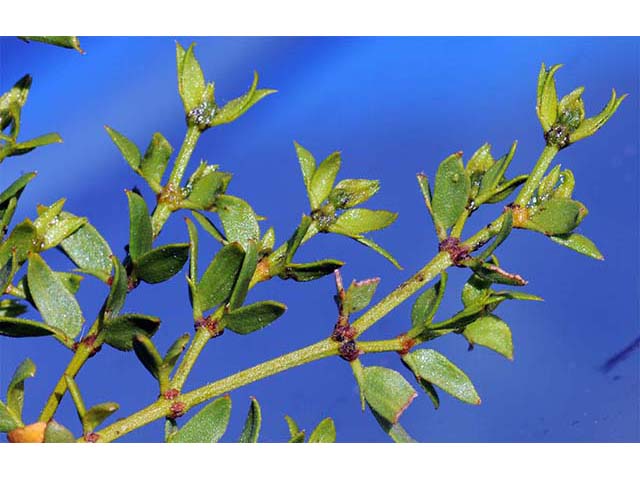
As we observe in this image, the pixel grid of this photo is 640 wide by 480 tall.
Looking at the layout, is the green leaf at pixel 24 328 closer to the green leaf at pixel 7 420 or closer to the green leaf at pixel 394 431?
the green leaf at pixel 7 420

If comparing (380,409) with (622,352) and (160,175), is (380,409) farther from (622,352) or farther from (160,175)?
(622,352)

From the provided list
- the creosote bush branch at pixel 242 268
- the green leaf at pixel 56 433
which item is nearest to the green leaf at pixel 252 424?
the creosote bush branch at pixel 242 268

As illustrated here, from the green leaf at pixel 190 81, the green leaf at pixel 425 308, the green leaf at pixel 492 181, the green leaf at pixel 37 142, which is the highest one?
the green leaf at pixel 190 81

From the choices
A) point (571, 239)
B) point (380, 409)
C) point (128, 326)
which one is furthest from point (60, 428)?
point (571, 239)

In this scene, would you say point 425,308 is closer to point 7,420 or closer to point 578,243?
point 578,243

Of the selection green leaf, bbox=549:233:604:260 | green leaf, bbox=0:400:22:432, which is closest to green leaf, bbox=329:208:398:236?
green leaf, bbox=549:233:604:260

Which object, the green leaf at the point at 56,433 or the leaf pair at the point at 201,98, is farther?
the leaf pair at the point at 201,98

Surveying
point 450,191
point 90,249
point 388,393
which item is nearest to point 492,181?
point 450,191

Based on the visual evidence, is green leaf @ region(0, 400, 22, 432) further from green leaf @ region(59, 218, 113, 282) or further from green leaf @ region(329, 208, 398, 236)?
green leaf @ region(329, 208, 398, 236)
